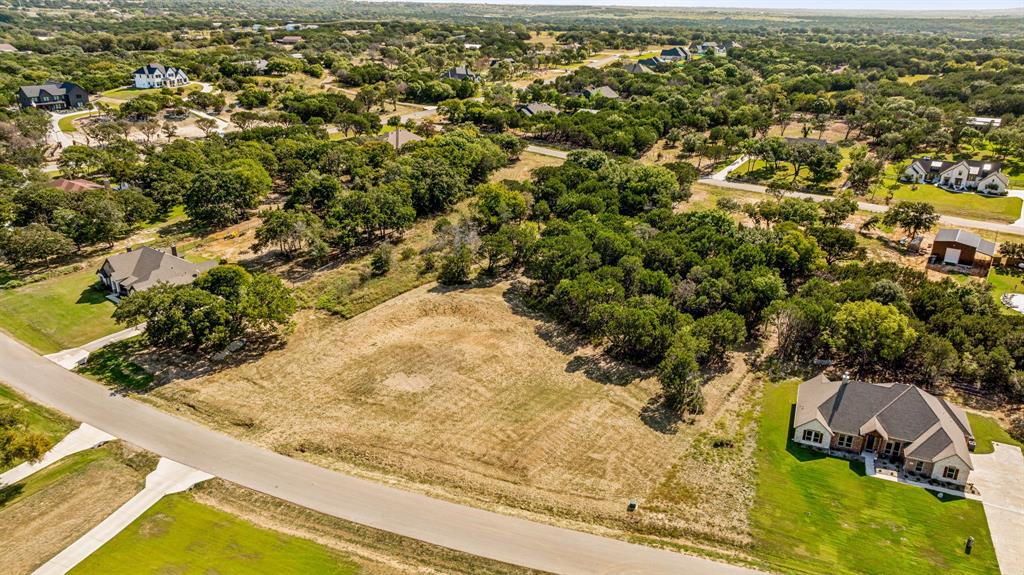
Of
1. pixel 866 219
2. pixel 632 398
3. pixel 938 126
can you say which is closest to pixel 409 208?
pixel 632 398

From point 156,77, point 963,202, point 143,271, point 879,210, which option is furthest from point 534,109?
point 156,77

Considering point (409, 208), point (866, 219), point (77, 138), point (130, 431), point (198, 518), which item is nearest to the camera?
point (198, 518)

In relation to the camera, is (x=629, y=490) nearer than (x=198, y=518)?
No

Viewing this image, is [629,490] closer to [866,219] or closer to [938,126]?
[866,219]

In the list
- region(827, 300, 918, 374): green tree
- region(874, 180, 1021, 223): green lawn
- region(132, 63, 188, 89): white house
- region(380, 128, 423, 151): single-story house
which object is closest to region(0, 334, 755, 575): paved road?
region(827, 300, 918, 374): green tree

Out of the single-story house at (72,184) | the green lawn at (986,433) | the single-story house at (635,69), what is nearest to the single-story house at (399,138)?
the single-story house at (72,184)

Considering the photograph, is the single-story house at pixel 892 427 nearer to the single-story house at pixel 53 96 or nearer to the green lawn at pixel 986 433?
the green lawn at pixel 986 433

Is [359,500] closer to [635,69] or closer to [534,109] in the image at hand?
[534,109]
